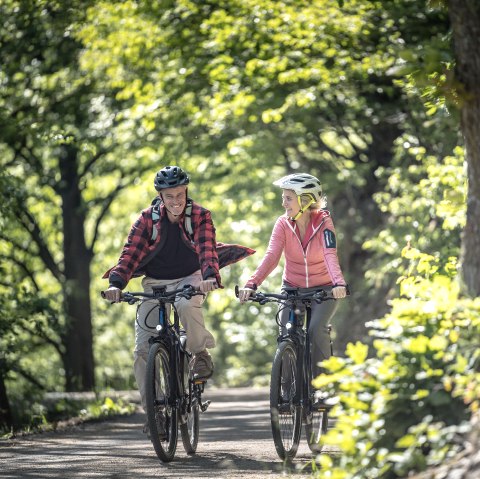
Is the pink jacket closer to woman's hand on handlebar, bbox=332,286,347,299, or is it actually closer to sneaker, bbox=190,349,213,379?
woman's hand on handlebar, bbox=332,286,347,299

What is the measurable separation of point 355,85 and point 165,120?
3.22 m

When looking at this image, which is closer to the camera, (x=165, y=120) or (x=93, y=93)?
(x=165, y=120)

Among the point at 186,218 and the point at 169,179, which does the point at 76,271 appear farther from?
the point at 169,179

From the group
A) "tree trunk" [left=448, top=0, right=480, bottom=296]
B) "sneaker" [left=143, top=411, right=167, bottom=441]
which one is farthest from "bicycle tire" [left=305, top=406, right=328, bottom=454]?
"tree trunk" [left=448, top=0, right=480, bottom=296]

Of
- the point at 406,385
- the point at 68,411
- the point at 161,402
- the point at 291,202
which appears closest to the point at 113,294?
the point at 161,402

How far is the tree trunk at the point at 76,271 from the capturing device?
22.5m

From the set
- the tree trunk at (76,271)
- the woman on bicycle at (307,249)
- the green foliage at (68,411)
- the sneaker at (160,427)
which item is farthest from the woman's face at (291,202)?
the tree trunk at (76,271)

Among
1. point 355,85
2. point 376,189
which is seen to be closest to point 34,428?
point 355,85

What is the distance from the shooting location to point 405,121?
791 inches

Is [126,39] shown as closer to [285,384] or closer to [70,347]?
[70,347]

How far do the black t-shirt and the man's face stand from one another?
0.18m

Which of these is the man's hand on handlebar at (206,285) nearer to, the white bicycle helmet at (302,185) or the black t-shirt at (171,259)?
the black t-shirt at (171,259)

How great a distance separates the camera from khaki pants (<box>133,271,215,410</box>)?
29.3 feet

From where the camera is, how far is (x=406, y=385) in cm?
551
